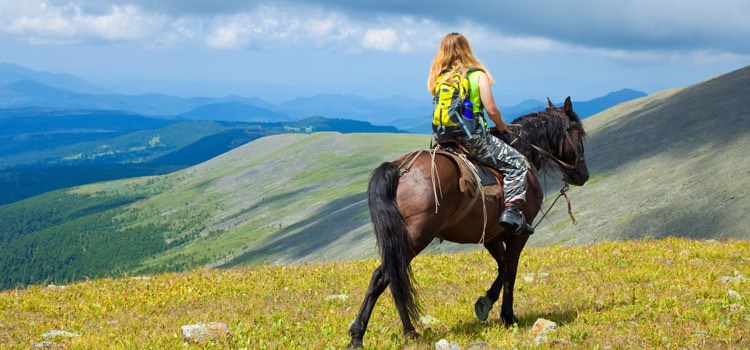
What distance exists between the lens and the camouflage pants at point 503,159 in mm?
10383

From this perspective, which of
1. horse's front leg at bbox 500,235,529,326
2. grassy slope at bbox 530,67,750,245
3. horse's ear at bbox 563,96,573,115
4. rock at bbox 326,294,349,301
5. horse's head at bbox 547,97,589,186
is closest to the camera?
horse's front leg at bbox 500,235,529,326

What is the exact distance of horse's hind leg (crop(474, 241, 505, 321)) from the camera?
10.7 metres

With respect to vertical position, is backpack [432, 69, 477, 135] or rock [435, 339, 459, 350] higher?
backpack [432, 69, 477, 135]

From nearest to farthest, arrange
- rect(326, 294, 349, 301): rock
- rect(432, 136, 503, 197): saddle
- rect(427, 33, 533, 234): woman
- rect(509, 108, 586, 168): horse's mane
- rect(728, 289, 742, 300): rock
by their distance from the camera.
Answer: rect(432, 136, 503, 197): saddle → rect(427, 33, 533, 234): woman → rect(728, 289, 742, 300): rock → rect(509, 108, 586, 168): horse's mane → rect(326, 294, 349, 301): rock

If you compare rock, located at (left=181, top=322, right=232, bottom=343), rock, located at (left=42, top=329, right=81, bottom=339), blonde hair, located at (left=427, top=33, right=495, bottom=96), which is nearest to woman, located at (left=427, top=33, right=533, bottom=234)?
blonde hair, located at (left=427, top=33, right=495, bottom=96)

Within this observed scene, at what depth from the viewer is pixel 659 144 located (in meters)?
82.0

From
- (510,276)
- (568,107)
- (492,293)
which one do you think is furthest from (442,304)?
(568,107)

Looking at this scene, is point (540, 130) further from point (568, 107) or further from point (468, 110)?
point (468, 110)

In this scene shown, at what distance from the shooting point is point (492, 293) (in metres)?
10.8

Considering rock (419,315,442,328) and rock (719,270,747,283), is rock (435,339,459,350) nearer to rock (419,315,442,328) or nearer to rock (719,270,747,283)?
rock (419,315,442,328)

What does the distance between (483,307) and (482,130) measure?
2937 mm

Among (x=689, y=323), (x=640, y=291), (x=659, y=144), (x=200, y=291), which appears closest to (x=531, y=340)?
(x=689, y=323)

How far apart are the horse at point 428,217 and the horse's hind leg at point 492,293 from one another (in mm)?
17

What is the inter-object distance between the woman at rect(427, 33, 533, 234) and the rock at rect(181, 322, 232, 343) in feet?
15.2
